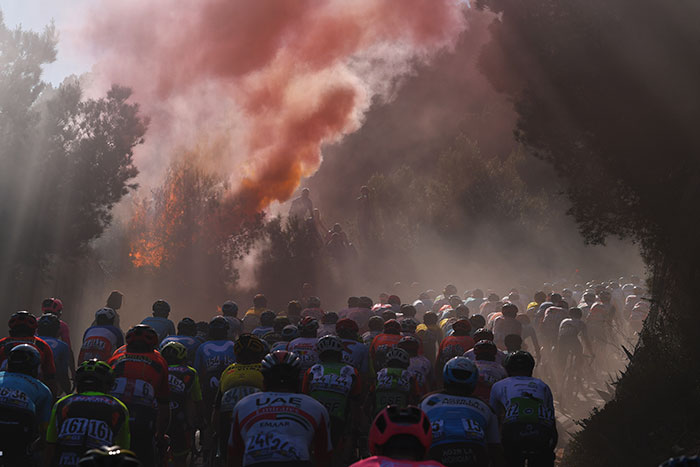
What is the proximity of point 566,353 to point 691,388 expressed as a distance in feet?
23.7

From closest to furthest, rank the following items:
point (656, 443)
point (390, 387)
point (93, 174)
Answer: point (390, 387) → point (656, 443) → point (93, 174)

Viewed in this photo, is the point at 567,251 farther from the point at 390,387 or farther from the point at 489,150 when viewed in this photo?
the point at 390,387

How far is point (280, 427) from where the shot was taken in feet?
18.7

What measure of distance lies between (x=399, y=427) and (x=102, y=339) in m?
8.46

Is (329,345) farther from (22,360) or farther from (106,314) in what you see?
(106,314)

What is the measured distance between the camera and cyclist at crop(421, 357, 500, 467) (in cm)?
643

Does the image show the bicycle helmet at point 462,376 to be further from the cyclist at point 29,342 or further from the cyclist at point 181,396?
the cyclist at point 29,342

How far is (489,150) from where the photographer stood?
287 ft

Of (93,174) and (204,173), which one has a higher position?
(204,173)

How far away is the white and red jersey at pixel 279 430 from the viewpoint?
18.4 feet

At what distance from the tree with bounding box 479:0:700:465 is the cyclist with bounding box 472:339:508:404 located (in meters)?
4.63

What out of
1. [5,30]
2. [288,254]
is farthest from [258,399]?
[288,254]

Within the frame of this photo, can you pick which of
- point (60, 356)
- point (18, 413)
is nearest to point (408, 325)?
point (60, 356)

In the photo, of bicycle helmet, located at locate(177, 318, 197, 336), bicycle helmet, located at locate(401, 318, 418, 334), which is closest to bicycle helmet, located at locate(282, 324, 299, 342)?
bicycle helmet, located at locate(177, 318, 197, 336)
